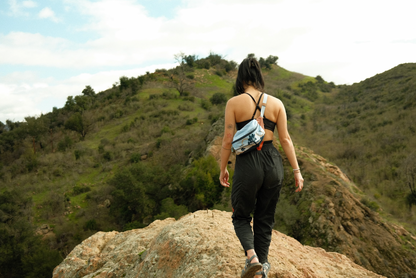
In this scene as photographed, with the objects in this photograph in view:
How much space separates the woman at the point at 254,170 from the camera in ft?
7.86

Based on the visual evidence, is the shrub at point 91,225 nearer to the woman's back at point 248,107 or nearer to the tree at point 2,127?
the woman's back at point 248,107

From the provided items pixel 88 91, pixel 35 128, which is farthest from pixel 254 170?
pixel 88 91

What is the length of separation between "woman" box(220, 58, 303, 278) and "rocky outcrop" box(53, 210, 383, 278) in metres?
0.50

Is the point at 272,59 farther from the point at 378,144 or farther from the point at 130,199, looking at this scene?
the point at 130,199

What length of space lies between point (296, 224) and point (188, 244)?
20.5ft

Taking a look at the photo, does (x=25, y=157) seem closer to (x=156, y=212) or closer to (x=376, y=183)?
(x=156, y=212)

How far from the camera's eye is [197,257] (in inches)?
130

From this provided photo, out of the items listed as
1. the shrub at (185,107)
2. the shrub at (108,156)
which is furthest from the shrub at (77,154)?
the shrub at (185,107)

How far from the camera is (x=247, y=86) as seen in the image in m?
2.62

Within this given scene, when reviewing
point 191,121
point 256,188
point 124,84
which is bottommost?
point 191,121

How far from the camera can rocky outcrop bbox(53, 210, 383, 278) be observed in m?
3.09

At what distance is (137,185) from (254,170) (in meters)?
12.3

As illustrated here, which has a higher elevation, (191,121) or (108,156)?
(191,121)

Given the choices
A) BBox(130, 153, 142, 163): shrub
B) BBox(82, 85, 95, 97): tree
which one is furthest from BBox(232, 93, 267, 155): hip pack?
BBox(82, 85, 95, 97): tree
